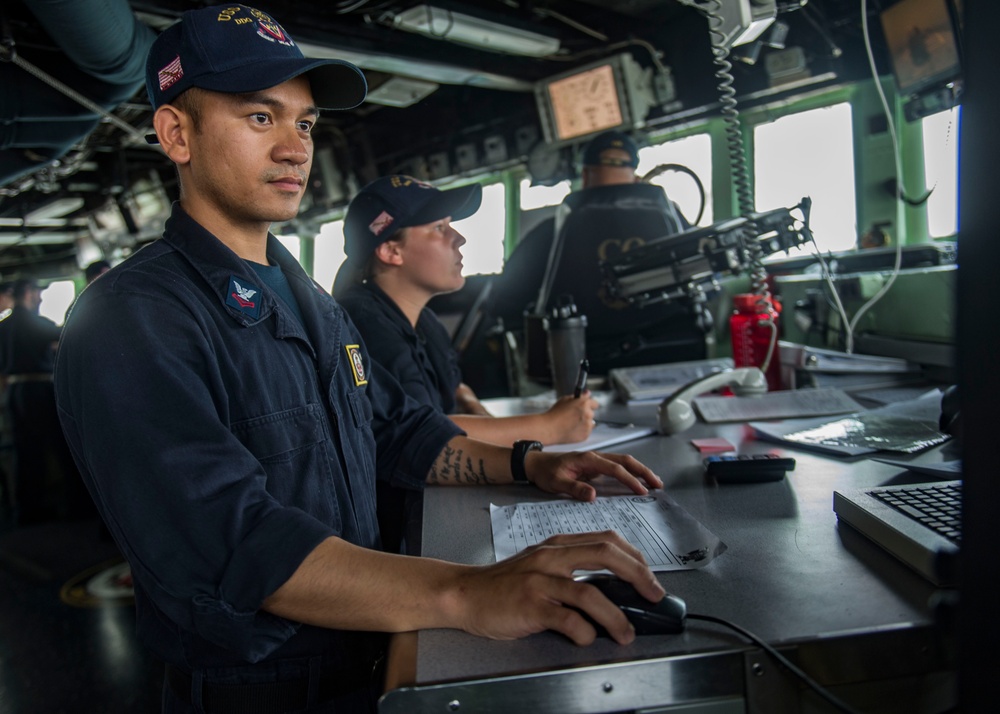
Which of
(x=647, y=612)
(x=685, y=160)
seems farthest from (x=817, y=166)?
(x=647, y=612)

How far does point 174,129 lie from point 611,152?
2344 mm

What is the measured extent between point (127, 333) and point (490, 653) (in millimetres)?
530

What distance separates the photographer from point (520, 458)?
4.25 ft

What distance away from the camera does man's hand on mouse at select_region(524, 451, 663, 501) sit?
1.16 m

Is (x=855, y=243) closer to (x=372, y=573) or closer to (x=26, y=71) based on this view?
(x=372, y=573)

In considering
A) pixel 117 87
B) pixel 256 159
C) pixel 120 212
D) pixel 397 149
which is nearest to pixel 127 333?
pixel 256 159

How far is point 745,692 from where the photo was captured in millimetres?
634

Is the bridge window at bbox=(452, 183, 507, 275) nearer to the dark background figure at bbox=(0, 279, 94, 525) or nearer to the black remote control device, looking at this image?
the dark background figure at bbox=(0, 279, 94, 525)

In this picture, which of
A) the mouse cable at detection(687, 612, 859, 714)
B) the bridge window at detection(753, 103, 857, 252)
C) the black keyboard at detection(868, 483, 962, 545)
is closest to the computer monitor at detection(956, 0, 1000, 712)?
the mouse cable at detection(687, 612, 859, 714)

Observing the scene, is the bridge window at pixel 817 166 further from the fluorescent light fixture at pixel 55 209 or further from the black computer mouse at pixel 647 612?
the fluorescent light fixture at pixel 55 209

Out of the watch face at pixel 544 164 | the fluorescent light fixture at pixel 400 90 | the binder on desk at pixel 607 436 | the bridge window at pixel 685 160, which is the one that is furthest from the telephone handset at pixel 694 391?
the fluorescent light fixture at pixel 400 90

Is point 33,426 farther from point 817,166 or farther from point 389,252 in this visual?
point 817,166

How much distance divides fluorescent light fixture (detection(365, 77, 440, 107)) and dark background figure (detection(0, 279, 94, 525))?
2681 millimetres

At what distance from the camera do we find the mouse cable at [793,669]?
1.94 ft
